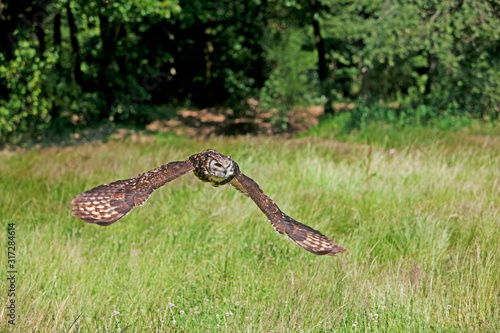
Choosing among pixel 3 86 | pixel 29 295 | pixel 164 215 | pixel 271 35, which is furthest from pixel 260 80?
pixel 29 295

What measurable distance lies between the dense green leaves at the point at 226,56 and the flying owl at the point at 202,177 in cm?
788

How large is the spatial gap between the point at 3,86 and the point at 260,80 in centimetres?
1045

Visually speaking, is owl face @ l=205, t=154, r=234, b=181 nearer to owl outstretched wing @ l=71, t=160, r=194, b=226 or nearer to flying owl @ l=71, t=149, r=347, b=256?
flying owl @ l=71, t=149, r=347, b=256

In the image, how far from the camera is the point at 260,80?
18.8 meters

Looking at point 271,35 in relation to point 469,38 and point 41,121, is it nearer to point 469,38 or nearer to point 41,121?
point 469,38

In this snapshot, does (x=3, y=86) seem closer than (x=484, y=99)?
Yes

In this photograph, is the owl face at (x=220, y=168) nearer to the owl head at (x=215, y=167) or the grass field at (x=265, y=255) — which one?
the owl head at (x=215, y=167)

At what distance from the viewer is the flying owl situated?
2.48 m

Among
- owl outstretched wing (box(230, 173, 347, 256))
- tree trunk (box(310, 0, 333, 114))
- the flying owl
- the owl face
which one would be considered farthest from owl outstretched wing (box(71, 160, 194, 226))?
tree trunk (box(310, 0, 333, 114))

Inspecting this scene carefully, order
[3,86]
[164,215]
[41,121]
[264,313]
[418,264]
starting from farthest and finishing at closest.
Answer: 1. [41,121]
2. [3,86]
3. [164,215]
4. [418,264]
5. [264,313]

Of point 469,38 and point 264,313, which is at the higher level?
point 469,38

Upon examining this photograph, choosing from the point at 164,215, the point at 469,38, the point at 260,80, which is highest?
the point at 469,38

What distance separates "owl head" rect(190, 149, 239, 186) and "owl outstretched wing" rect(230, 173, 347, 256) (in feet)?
0.29

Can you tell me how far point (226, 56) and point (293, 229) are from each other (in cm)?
1662
